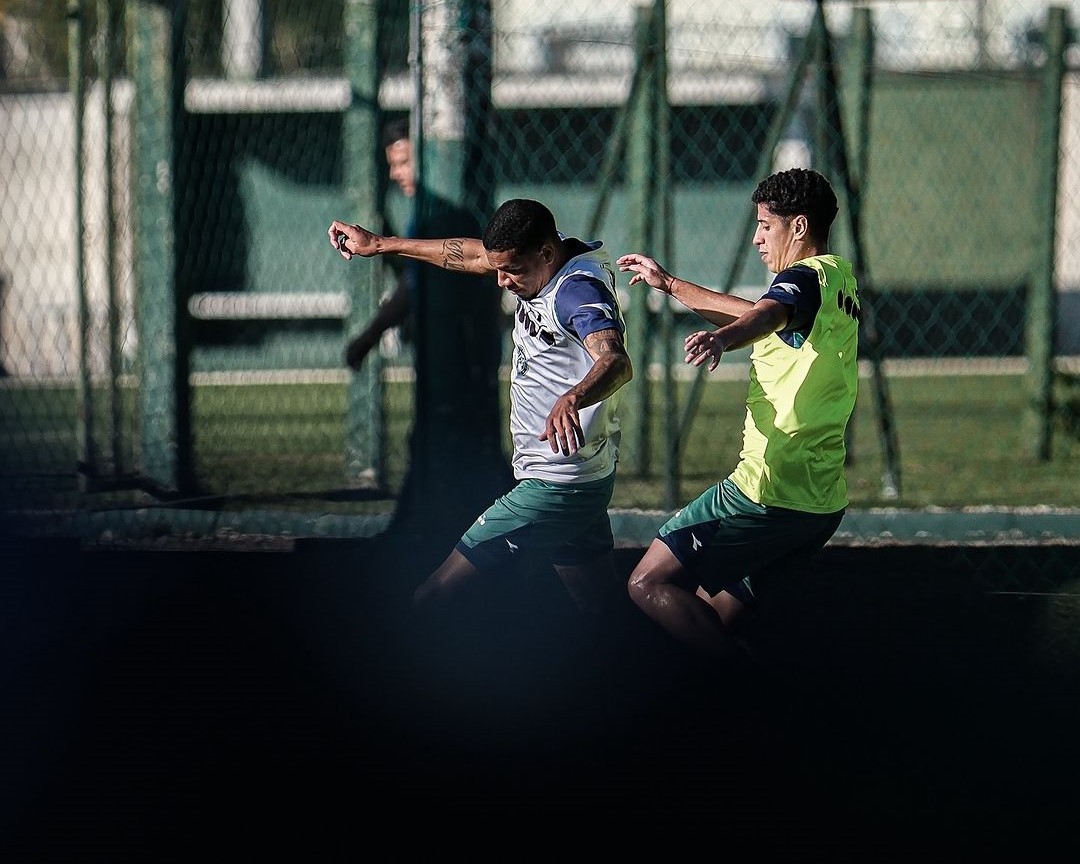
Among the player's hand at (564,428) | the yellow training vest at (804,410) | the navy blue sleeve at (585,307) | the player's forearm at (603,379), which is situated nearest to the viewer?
the player's hand at (564,428)

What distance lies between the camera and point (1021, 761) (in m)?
4.38

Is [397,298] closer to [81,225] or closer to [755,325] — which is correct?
[81,225]

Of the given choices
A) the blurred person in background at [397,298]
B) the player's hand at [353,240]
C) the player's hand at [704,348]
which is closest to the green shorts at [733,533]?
the player's hand at [704,348]

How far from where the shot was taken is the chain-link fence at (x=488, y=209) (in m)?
8.43

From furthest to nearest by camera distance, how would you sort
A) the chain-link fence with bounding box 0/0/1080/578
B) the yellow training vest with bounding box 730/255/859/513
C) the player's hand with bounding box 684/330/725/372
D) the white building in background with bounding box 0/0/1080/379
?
1. the white building in background with bounding box 0/0/1080/379
2. the chain-link fence with bounding box 0/0/1080/578
3. the yellow training vest with bounding box 730/255/859/513
4. the player's hand with bounding box 684/330/725/372

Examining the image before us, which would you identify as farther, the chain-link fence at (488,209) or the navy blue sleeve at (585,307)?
the chain-link fence at (488,209)

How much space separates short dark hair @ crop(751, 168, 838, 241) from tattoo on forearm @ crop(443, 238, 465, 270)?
1374 millimetres

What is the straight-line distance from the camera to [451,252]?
5.80 m

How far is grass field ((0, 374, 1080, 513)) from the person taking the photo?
875 cm

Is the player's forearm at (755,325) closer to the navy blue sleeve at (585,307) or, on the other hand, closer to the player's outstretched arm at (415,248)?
the navy blue sleeve at (585,307)

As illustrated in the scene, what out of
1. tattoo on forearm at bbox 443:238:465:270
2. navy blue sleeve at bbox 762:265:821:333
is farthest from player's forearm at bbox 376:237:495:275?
navy blue sleeve at bbox 762:265:821:333

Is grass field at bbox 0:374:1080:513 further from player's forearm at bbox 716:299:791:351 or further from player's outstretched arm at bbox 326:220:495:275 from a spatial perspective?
player's forearm at bbox 716:299:791:351

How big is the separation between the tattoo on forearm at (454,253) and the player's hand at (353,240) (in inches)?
10.8

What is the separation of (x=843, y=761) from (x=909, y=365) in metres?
14.1
